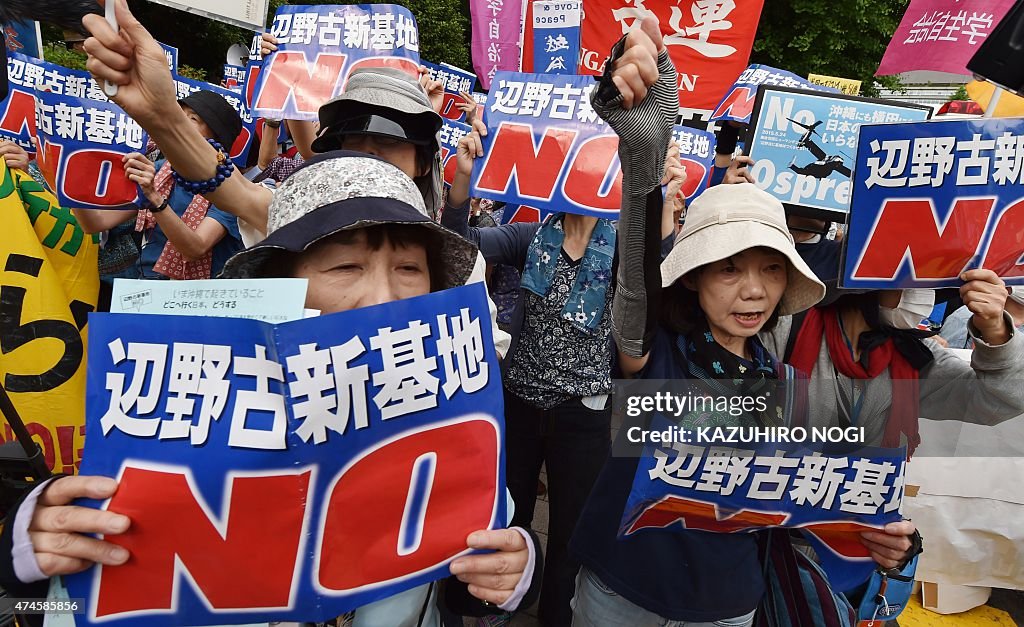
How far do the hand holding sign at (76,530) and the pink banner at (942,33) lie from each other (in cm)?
537

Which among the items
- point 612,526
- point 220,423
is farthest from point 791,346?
point 220,423

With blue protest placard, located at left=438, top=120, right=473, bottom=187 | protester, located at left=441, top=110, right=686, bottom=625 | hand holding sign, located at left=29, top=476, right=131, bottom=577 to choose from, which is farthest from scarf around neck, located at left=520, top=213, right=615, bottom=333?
hand holding sign, located at left=29, top=476, right=131, bottom=577

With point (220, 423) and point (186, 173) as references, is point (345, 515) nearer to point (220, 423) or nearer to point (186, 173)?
point (220, 423)

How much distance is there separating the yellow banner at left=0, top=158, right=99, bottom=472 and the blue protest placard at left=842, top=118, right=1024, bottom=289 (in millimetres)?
2996

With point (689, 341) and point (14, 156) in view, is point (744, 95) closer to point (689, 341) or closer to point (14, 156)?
point (689, 341)

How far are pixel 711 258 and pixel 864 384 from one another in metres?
0.61

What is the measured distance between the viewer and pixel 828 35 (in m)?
14.4

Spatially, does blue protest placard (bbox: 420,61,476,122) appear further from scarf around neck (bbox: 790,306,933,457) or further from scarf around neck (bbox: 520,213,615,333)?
scarf around neck (bbox: 790,306,933,457)

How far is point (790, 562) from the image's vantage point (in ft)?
4.71

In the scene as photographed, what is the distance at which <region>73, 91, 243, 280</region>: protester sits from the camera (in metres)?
2.28

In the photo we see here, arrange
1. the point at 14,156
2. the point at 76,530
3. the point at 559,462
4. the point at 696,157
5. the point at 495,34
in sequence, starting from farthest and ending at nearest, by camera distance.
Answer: the point at 495,34, the point at 696,157, the point at 14,156, the point at 559,462, the point at 76,530

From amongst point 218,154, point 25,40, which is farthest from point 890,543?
point 25,40

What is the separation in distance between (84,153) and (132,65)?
1.39 meters

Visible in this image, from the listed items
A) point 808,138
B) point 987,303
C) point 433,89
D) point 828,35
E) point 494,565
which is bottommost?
point 494,565
